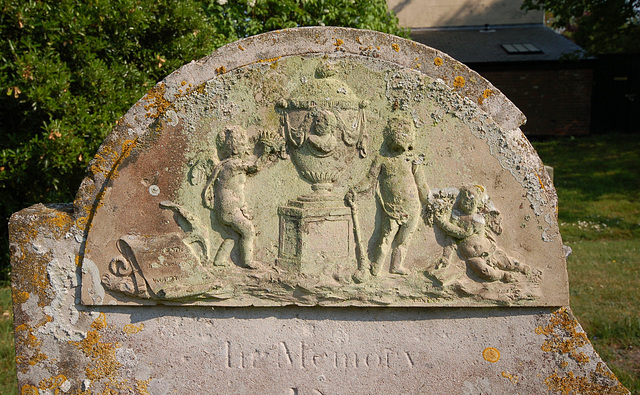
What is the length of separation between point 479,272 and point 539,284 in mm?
318

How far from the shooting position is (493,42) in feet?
52.3

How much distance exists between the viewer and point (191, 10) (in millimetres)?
5293

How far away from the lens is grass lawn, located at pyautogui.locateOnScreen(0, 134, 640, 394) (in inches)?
173

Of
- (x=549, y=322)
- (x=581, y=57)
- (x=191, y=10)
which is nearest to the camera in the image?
(x=549, y=322)

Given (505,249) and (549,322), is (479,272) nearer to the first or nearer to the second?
(505,249)

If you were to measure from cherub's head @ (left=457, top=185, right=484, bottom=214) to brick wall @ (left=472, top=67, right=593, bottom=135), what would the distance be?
1358 centimetres

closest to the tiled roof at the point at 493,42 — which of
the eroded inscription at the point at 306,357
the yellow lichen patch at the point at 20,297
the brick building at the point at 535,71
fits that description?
the brick building at the point at 535,71

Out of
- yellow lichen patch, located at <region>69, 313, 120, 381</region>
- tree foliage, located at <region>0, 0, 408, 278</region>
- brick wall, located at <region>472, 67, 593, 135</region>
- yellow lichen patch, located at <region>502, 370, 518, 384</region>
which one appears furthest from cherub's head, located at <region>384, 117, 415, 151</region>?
brick wall, located at <region>472, 67, 593, 135</region>

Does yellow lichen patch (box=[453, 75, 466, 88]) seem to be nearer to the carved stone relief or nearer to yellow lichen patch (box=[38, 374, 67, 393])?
the carved stone relief

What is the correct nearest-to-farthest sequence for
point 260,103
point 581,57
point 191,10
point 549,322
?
point 260,103 → point 549,322 → point 191,10 → point 581,57

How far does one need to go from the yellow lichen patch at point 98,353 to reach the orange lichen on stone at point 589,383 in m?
2.27

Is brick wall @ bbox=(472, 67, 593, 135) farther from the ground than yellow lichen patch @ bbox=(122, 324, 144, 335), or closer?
farther from the ground

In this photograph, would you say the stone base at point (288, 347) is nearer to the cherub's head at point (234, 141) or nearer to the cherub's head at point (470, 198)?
the cherub's head at point (470, 198)

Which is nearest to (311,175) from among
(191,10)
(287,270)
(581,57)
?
(287,270)
